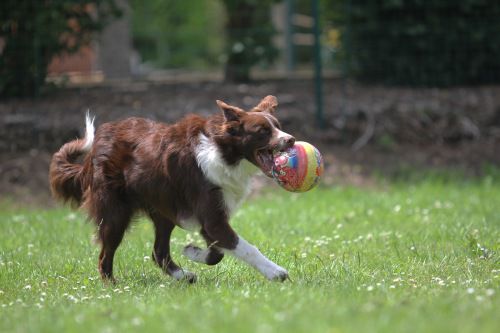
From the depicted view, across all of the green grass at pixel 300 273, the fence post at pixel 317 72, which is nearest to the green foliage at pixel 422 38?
the fence post at pixel 317 72

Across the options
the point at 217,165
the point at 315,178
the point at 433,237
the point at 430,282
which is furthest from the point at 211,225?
the point at 433,237

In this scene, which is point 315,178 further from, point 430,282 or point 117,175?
point 117,175

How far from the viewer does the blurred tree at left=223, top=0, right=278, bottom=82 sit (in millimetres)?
13312

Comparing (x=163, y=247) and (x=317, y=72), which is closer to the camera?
(x=163, y=247)

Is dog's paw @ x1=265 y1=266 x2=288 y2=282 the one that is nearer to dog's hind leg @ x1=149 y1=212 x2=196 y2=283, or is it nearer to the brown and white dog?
the brown and white dog

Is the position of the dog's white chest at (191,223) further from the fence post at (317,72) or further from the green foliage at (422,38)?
the green foliage at (422,38)

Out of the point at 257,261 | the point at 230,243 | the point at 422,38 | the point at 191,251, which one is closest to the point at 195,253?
the point at 191,251

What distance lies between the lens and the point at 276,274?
5.50 metres

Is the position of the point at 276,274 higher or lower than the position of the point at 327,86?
lower

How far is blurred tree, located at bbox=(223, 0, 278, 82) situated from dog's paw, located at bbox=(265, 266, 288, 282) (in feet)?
27.0

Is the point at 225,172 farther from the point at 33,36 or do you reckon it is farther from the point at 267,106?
the point at 33,36

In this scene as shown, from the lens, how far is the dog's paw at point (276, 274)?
550cm

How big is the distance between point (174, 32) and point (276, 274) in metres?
15.7

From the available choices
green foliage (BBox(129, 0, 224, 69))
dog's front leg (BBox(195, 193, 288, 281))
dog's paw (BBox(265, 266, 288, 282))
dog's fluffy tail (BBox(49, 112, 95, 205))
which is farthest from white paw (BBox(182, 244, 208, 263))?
green foliage (BBox(129, 0, 224, 69))
